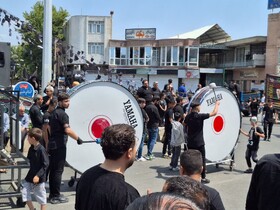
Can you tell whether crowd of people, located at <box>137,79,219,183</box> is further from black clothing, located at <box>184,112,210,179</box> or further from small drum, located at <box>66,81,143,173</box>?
A: small drum, located at <box>66,81,143,173</box>

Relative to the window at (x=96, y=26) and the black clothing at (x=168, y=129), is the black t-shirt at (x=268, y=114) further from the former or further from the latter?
the window at (x=96, y=26)

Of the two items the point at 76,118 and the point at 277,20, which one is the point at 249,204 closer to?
the point at 76,118

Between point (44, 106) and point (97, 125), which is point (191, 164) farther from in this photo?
point (44, 106)

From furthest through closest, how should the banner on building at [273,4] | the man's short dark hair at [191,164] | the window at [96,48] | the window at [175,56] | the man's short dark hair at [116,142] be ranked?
1. the window at [96,48]
2. the window at [175,56]
3. the banner on building at [273,4]
4. the man's short dark hair at [191,164]
5. the man's short dark hair at [116,142]

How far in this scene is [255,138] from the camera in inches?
350

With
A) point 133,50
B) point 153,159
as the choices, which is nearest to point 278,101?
point 153,159

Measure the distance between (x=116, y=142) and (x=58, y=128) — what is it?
3.73 metres

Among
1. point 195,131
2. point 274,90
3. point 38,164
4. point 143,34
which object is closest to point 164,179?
point 195,131

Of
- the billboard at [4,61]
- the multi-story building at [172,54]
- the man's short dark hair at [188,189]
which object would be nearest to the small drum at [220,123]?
the man's short dark hair at [188,189]

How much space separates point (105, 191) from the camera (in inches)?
97.3

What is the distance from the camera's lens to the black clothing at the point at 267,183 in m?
2.70

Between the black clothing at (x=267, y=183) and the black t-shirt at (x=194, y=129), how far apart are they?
4.77 meters

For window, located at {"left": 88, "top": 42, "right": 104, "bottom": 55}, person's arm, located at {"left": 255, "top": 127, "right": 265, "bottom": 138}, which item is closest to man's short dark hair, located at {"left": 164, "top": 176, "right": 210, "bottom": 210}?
person's arm, located at {"left": 255, "top": 127, "right": 265, "bottom": 138}

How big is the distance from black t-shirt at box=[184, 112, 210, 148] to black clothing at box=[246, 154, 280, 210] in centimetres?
477
